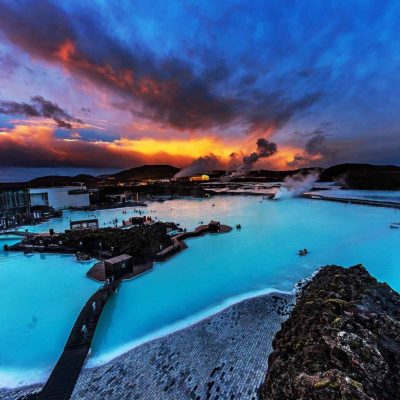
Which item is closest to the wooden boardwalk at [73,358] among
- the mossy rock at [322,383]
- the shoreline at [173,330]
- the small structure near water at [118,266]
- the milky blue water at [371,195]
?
the shoreline at [173,330]

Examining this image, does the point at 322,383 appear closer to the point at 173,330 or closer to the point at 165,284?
the point at 173,330

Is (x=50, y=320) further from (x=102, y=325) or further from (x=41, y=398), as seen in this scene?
(x=41, y=398)

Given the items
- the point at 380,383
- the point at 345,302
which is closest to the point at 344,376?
the point at 380,383

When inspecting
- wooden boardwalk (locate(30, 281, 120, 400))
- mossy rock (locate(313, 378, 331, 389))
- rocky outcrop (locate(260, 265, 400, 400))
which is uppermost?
mossy rock (locate(313, 378, 331, 389))

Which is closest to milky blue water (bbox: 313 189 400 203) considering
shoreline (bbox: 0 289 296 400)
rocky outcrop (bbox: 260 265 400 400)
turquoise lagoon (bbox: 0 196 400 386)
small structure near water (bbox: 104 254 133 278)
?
turquoise lagoon (bbox: 0 196 400 386)

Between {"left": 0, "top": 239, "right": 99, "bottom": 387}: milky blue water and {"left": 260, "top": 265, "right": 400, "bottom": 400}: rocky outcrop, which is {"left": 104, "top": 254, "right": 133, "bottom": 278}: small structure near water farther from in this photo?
{"left": 260, "top": 265, "right": 400, "bottom": 400}: rocky outcrop

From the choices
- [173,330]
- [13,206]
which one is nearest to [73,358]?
[173,330]

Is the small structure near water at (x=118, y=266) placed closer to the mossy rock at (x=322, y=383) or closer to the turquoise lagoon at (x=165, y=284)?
the turquoise lagoon at (x=165, y=284)
